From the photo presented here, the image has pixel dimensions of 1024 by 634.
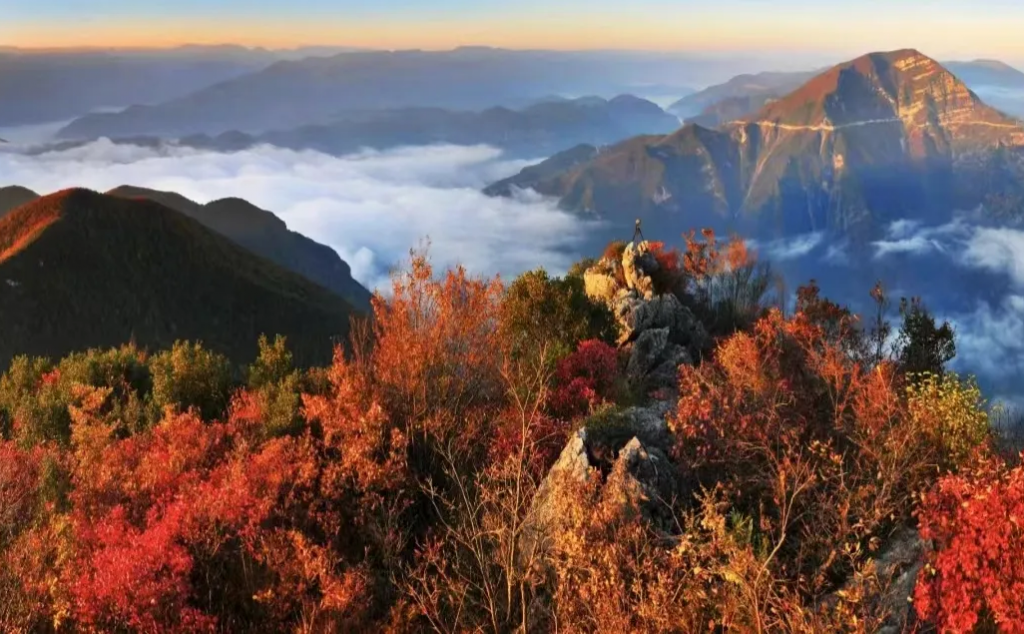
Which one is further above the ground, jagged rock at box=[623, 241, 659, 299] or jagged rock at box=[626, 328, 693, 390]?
jagged rock at box=[623, 241, 659, 299]

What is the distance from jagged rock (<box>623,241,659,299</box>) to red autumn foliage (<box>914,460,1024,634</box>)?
18.6m

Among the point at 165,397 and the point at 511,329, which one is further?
the point at 511,329

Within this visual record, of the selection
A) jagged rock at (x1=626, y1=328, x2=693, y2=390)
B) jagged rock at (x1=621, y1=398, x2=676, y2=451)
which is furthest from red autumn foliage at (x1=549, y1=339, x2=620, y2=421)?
jagged rock at (x1=626, y1=328, x2=693, y2=390)

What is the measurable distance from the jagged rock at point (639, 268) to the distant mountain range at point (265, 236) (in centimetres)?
13421

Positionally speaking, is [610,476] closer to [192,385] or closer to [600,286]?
[192,385]

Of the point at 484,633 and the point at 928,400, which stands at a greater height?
the point at 928,400

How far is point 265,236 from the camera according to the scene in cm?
17200

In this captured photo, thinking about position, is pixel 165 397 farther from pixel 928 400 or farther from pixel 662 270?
pixel 662 270

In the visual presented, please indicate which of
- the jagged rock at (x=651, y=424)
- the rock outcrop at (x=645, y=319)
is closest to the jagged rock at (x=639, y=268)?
the rock outcrop at (x=645, y=319)

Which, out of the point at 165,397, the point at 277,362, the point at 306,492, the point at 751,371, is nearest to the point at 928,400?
the point at 751,371

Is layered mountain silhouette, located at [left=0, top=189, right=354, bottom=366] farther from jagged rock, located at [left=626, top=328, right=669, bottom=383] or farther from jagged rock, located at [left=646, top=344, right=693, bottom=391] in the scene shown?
jagged rock, located at [left=646, top=344, right=693, bottom=391]

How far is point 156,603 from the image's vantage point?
1052 centimetres

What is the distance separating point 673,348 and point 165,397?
50.3 feet

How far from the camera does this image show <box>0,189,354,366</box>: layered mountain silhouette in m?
79.4
